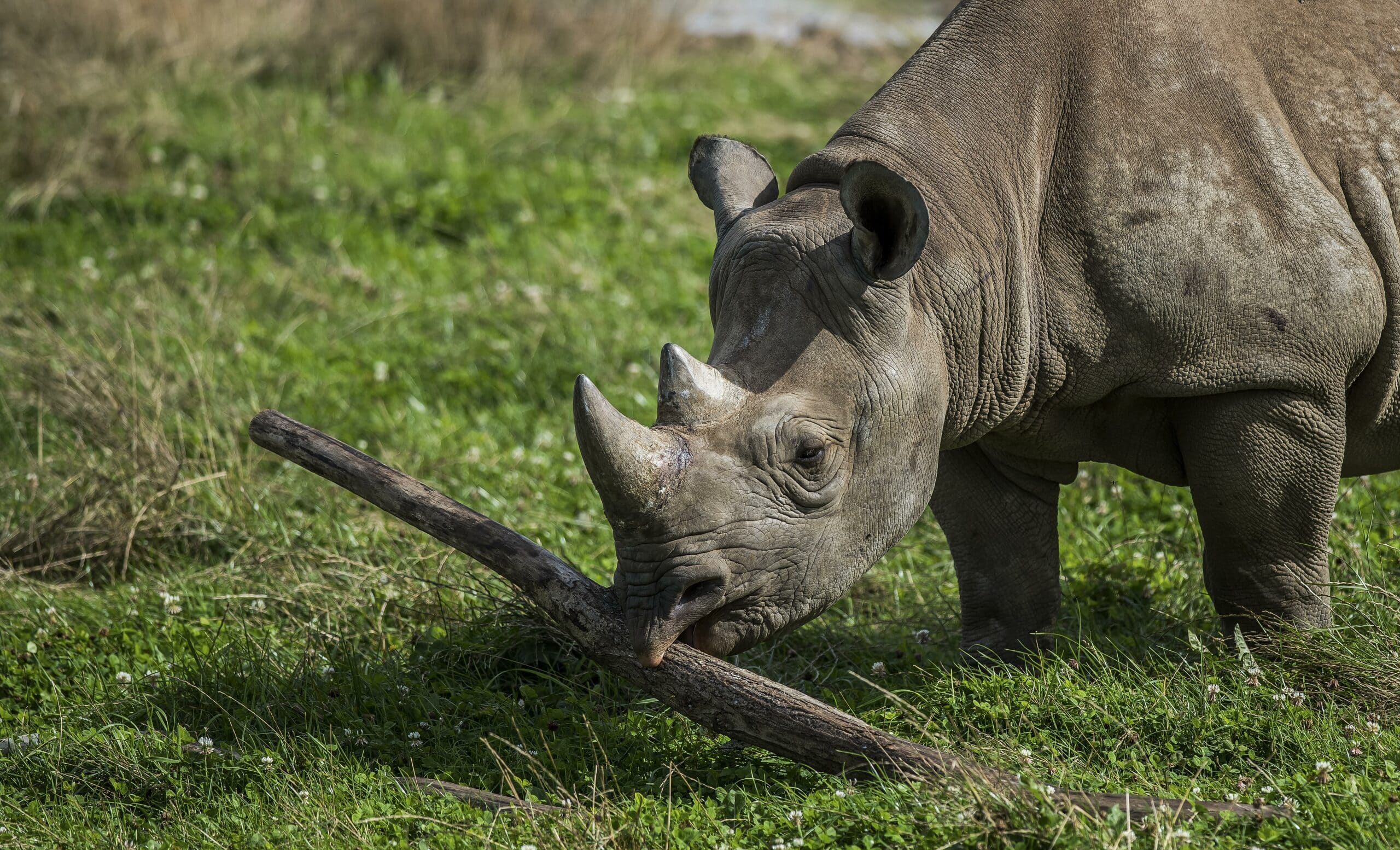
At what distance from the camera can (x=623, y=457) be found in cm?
357

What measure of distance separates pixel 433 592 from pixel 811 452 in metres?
1.95

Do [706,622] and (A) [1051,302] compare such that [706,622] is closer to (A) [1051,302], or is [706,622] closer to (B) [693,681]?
(B) [693,681]

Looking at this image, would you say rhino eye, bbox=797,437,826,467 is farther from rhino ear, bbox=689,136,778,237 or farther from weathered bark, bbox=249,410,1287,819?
rhino ear, bbox=689,136,778,237

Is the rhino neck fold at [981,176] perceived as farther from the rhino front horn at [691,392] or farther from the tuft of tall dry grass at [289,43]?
the tuft of tall dry grass at [289,43]

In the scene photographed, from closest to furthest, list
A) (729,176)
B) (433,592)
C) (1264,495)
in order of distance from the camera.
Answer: (1264,495) < (729,176) < (433,592)

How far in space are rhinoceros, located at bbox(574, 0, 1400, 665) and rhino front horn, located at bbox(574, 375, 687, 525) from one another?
0.04 feet

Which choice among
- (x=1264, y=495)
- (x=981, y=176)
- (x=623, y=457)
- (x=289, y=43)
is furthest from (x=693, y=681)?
(x=289, y=43)

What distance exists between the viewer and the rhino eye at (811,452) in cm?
379

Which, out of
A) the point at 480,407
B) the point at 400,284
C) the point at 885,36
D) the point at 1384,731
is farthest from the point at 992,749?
the point at 885,36

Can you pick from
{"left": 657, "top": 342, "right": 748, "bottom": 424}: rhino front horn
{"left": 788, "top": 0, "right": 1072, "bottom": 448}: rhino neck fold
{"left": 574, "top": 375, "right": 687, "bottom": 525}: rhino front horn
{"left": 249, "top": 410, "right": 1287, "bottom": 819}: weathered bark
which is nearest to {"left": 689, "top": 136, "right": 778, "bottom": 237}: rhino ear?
{"left": 788, "top": 0, "right": 1072, "bottom": 448}: rhino neck fold

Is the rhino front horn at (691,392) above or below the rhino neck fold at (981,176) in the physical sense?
below

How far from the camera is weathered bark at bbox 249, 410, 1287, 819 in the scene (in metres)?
3.61

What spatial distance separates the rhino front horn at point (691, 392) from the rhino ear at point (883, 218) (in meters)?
0.50

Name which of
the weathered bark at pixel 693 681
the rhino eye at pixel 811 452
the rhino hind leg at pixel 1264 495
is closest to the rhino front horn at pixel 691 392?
the rhino eye at pixel 811 452
